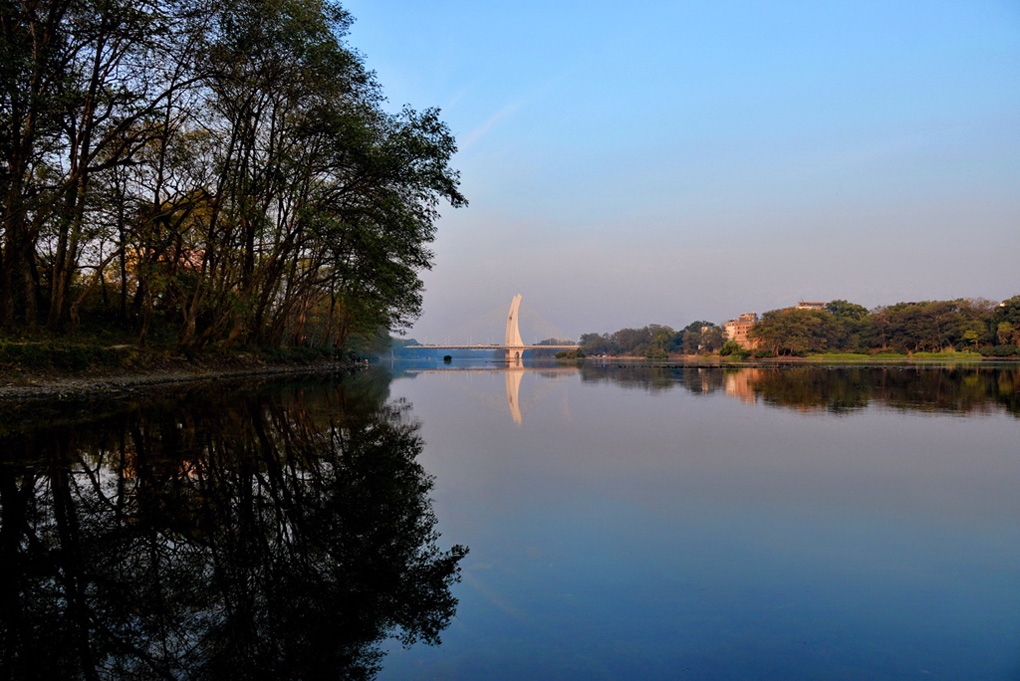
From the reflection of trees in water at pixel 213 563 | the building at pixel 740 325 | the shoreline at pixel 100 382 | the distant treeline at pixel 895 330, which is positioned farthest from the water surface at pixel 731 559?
the building at pixel 740 325

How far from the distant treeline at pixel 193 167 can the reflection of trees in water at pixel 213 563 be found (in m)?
13.4

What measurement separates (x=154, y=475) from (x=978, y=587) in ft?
23.9

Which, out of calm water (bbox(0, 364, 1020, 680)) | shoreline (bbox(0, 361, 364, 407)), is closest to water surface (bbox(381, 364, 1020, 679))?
calm water (bbox(0, 364, 1020, 680))

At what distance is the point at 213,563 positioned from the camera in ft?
11.9

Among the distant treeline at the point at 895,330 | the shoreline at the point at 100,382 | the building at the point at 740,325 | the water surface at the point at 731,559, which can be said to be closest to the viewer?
the water surface at the point at 731,559

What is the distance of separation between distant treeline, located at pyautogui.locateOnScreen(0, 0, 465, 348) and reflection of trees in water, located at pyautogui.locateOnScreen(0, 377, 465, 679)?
1341 cm

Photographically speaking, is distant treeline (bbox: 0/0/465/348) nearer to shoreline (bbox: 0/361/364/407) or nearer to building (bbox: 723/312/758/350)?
shoreline (bbox: 0/361/364/407)

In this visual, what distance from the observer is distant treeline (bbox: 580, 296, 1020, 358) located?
3275 inches

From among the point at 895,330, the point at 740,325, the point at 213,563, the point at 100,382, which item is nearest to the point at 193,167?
the point at 100,382

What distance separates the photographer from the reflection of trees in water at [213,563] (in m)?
2.65

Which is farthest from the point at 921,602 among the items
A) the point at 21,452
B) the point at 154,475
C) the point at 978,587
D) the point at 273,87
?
the point at 273,87

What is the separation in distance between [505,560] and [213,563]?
1949 mm

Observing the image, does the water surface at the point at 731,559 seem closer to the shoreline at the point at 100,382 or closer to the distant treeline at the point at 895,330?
the shoreline at the point at 100,382

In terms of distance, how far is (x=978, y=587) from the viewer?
11.0ft
